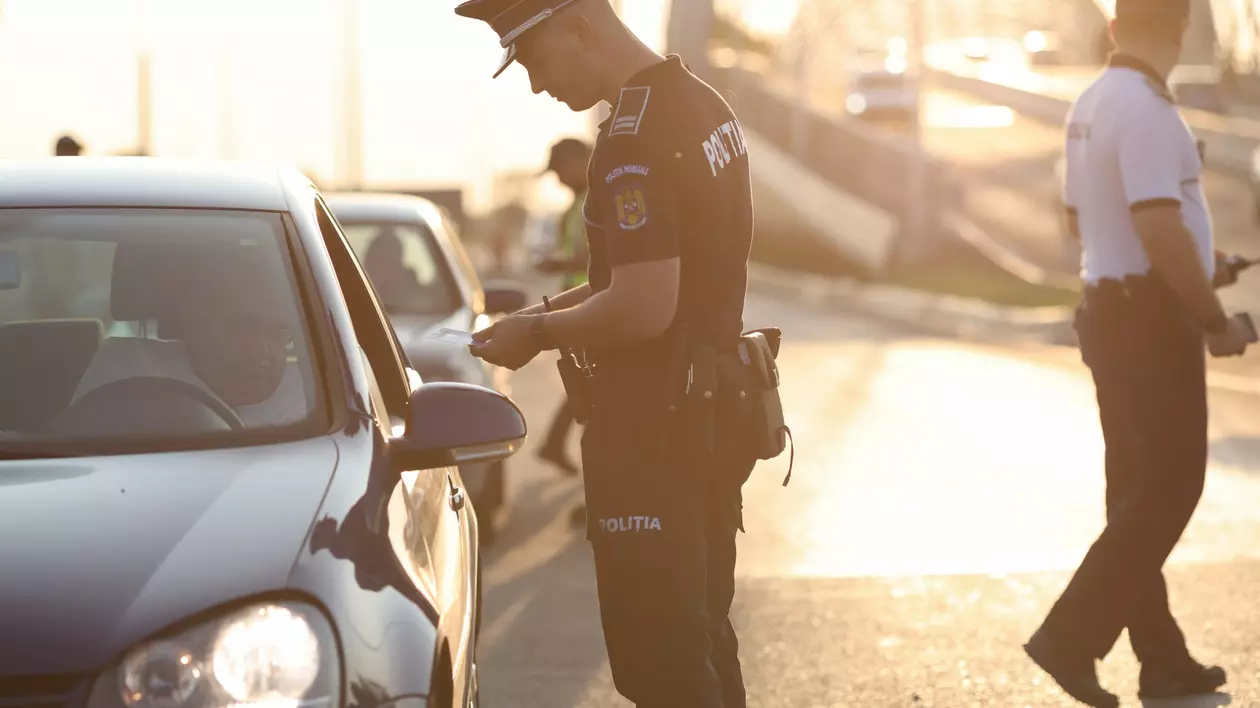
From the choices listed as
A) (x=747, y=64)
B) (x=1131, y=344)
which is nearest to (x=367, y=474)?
(x=1131, y=344)

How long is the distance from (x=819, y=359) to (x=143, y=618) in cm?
1741

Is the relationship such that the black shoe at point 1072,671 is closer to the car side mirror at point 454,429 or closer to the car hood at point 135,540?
the car side mirror at point 454,429

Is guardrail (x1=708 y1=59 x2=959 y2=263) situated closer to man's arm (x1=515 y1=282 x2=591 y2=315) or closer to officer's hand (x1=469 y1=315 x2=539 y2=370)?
man's arm (x1=515 y1=282 x2=591 y2=315)

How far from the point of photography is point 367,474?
11.6ft

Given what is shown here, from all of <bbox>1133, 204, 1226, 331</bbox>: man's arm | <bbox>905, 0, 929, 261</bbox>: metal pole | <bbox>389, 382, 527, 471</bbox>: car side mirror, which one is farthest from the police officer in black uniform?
<bbox>905, 0, 929, 261</bbox>: metal pole

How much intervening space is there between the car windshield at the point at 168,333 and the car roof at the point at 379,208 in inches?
220

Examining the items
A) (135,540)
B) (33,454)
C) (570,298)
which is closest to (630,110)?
(570,298)

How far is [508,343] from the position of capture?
14.1 ft

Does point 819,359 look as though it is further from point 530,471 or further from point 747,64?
point 747,64

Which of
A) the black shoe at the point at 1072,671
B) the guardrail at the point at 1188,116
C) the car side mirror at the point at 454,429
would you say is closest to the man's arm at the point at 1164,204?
the black shoe at the point at 1072,671

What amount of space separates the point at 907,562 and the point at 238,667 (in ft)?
19.5

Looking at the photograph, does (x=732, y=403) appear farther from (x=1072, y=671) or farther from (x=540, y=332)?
(x=1072, y=671)

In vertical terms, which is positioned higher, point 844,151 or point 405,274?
point 405,274

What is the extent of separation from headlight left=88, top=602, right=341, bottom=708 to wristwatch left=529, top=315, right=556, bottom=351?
129 centimetres
